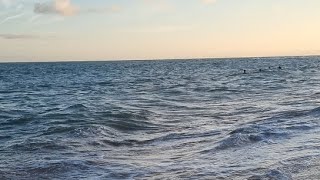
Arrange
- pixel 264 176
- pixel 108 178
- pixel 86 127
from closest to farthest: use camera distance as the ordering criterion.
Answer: pixel 264 176 < pixel 108 178 < pixel 86 127

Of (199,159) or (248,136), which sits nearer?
(199,159)

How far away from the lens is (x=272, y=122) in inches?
619

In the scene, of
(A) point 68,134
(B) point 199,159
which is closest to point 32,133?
(A) point 68,134

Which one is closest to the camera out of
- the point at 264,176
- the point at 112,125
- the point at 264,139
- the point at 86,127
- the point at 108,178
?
the point at 264,176

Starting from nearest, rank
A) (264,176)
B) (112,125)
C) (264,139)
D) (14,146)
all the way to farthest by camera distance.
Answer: (264,176) < (264,139) < (14,146) < (112,125)

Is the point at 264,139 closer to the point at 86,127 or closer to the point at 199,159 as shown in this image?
the point at 199,159

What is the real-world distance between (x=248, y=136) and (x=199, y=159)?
8.80 ft

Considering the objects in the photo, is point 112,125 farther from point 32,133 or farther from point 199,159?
point 199,159

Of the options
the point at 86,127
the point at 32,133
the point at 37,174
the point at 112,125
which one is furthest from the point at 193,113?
the point at 37,174

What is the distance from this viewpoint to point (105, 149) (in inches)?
496

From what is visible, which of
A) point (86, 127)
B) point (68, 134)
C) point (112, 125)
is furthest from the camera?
point (112, 125)

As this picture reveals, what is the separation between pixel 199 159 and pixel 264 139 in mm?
2560

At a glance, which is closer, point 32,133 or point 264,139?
point 264,139

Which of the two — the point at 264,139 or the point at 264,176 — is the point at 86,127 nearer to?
the point at 264,139
